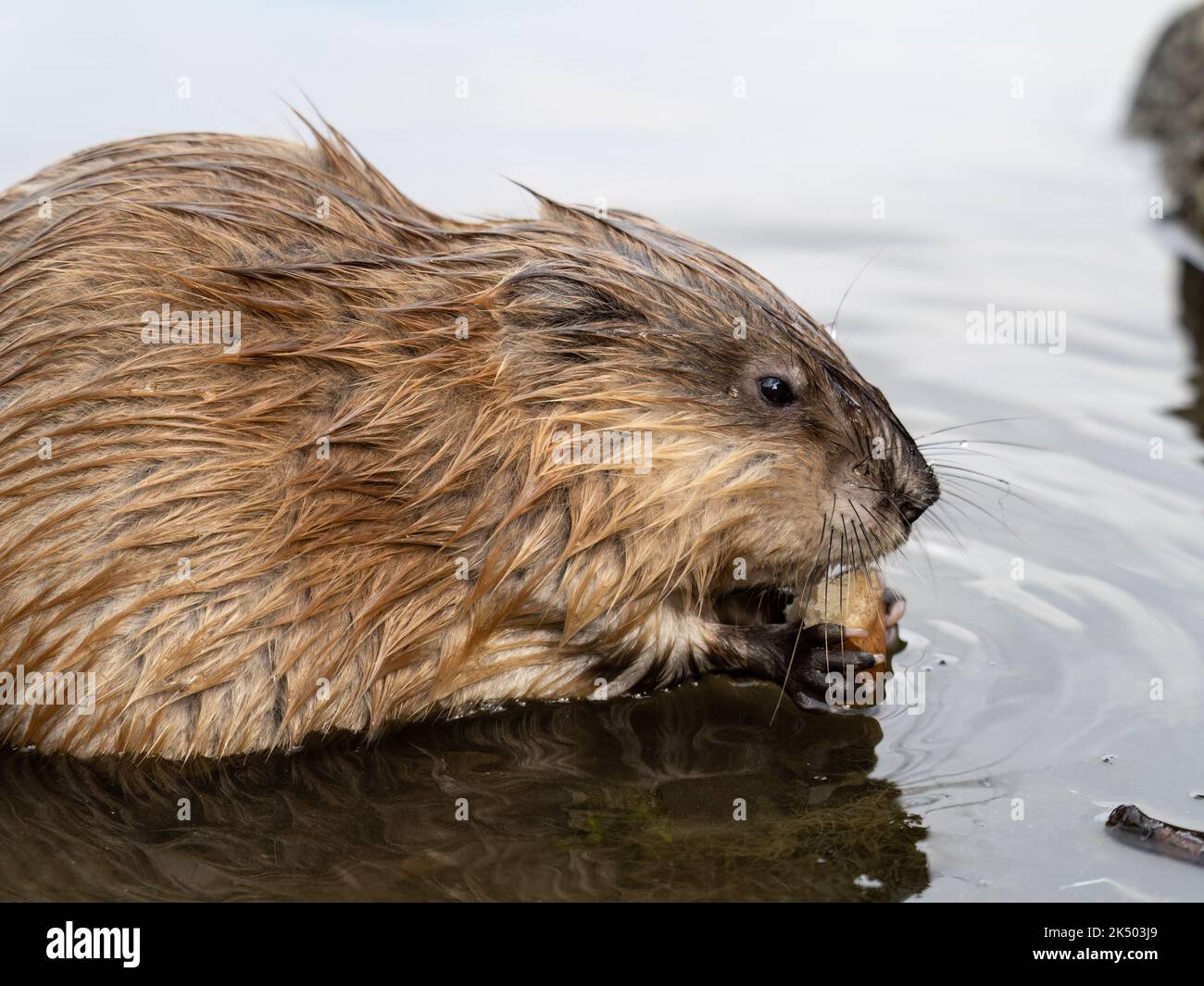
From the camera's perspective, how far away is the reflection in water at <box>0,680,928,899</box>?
336 centimetres

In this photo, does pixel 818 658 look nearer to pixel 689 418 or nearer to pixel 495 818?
pixel 689 418

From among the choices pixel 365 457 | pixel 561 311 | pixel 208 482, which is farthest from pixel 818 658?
pixel 208 482

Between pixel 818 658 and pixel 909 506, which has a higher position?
pixel 909 506

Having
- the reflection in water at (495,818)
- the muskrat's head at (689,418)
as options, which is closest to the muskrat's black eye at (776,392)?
the muskrat's head at (689,418)

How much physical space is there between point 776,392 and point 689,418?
0.65 feet

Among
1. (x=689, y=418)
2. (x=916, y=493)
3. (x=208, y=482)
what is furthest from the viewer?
(x=916, y=493)

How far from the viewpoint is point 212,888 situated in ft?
10.9

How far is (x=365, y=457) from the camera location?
11.7 feet

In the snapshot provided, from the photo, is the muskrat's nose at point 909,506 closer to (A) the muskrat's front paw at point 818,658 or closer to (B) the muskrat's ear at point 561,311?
(A) the muskrat's front paw at point 818,658

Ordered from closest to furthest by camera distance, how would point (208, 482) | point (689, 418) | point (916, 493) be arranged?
point (208, 482) < point (689, 418) < point (916, 493)

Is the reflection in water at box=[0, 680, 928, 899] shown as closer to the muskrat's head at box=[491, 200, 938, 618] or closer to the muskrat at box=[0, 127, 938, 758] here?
the muskrat at box=[0, 127, 938, 758]

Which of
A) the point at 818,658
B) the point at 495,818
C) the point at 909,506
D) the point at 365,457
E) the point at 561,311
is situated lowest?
the point at 495,818

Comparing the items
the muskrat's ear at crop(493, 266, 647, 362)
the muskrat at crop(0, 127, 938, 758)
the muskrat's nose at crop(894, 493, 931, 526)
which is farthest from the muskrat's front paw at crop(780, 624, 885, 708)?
the muskrat's ear at crop(493, 266, 647, 362)

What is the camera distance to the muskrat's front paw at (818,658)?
3.84 metres
